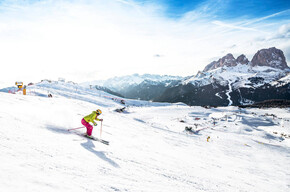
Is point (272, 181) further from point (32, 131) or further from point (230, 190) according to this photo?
point (32, 131)

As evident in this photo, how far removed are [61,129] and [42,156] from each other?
18.0ft

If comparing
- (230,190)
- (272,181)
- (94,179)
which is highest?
(94,179)

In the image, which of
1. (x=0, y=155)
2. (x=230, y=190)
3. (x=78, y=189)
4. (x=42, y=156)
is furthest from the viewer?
(x=230, y=190)

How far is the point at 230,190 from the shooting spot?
9.03 metres

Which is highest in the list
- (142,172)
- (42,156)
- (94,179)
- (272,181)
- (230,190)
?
(42,156)

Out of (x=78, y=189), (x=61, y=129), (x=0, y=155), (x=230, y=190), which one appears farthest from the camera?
(x=61, y=129)

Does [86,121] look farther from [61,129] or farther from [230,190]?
[230,190]

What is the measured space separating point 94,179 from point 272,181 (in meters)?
13.0

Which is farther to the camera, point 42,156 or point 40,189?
point 42,156

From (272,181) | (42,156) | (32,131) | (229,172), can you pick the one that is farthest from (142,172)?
(272,181)

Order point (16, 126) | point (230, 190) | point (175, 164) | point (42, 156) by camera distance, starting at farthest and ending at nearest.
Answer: point (175, 164), point (16, 126), point (230, 190), point (42, 156)

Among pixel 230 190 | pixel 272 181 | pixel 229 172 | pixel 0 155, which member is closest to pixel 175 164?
pixel 230 190

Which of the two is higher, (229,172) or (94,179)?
(94,179)

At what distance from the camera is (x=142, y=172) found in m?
8.44
